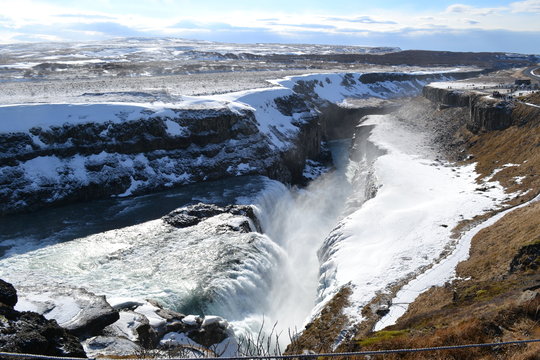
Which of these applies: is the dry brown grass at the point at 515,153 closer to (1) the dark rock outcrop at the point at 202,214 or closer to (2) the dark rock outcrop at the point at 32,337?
(1) the dark rock outcrop at the point at 202,214

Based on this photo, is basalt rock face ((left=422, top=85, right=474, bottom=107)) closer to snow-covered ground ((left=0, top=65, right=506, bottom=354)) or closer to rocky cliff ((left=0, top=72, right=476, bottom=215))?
→ snow-covered ground ((left=0, top=65, right=506, bottom=354))

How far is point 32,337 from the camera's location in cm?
1235

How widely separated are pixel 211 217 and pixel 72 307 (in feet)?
52.5

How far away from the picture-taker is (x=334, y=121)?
85125 mm

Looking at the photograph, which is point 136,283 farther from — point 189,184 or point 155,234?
point 189,184

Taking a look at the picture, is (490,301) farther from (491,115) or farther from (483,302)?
(491,115)

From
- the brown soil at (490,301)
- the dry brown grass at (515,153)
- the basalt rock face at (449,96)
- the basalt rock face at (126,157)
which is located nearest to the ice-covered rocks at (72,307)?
the brown soil at (490,301)

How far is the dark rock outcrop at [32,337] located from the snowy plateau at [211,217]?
3.66 m

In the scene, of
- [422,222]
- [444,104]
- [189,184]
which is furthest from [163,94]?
[444,104]

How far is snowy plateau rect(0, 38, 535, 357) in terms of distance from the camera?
21719 millimetres


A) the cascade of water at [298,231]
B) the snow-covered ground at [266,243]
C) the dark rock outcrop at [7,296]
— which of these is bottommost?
the cascade of water at [298,231]

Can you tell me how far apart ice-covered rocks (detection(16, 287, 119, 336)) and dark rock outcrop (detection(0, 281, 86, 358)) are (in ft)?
15.4

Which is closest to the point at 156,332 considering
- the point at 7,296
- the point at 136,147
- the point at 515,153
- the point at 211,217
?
the point at 7,296

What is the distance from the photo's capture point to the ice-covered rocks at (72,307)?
61.0 feet
